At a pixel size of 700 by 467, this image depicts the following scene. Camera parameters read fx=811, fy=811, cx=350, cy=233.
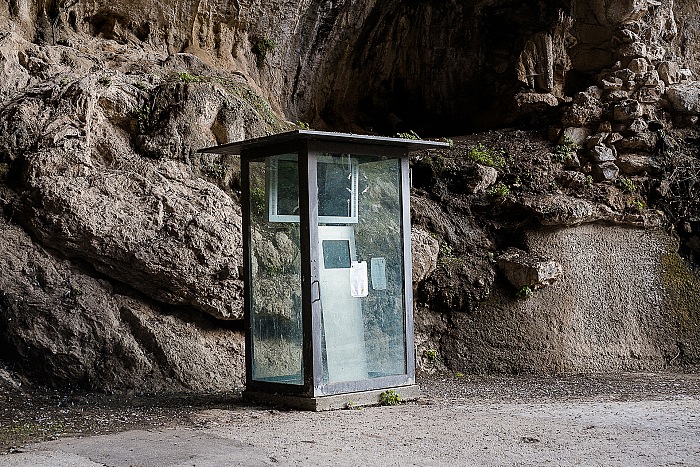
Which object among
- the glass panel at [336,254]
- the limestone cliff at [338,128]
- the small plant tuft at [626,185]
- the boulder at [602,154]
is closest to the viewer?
the glass panel at [336,254]

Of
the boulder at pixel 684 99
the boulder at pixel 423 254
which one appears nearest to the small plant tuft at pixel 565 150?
the boulder at pixel 684 99

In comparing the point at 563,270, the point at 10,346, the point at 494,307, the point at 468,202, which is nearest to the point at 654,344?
the point at 563,270

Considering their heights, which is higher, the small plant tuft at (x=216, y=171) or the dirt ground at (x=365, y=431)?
the small plant tuft at (x=216, y=171)

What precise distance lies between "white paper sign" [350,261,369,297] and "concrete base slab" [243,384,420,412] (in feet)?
2.65

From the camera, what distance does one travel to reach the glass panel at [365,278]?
21.4ft

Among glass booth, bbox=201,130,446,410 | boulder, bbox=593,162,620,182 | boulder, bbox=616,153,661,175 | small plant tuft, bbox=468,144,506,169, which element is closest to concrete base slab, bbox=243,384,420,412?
glass booth, bbox=201,130,446,410

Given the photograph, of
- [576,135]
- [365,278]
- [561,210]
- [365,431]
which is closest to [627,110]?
[576,135]

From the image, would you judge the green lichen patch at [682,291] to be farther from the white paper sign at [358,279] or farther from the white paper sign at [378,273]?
the white paper sign at [358,279]

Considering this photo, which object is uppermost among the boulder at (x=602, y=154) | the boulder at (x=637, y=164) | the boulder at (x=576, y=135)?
the boulder at (x=576, y=135)

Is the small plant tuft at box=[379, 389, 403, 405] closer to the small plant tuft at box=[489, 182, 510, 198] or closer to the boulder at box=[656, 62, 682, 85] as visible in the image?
the small plant tuft at box=[489, 182, 510, 198]

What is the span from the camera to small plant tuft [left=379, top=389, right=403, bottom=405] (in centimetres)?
664

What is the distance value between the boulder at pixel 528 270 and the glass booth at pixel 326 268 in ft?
9.33

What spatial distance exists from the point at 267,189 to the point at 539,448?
3118mm

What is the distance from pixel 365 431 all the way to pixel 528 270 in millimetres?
4453
